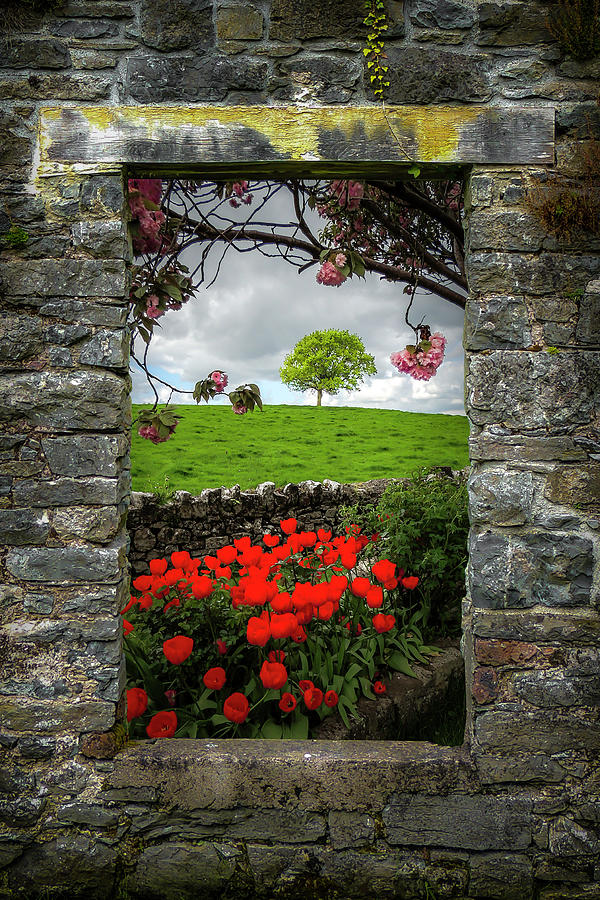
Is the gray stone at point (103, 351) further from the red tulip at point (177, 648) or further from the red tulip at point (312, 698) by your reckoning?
the red tulip at point (312, 698)

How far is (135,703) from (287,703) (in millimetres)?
709

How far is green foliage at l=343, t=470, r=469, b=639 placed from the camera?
151 inches

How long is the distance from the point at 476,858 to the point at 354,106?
311 centimetres

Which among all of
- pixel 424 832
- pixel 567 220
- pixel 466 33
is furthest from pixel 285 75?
pixel 424 832

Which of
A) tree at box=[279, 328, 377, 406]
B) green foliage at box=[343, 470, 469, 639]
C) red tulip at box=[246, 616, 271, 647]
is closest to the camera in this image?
red tulip at box=[246, 616, 271, 647]

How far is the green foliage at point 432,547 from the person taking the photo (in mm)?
3840

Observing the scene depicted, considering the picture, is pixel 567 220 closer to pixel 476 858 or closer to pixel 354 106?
pixel 354 106

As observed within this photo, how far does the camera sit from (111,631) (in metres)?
2.30

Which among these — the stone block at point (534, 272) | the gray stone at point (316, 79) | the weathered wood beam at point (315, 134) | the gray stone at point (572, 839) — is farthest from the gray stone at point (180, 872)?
the gray stone at point (316, 79)

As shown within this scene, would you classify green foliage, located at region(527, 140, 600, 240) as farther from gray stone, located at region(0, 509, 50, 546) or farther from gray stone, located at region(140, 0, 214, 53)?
gray stone, located at region(0, 509, 50, 546)

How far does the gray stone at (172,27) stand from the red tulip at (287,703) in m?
2.87

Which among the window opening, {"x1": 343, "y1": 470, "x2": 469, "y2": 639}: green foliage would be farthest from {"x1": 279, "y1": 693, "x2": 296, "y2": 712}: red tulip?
{"x1": 343, "y1": 470, "x2": 469, "y2": 639}: green foliage

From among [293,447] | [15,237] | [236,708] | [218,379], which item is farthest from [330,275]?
[293,447]

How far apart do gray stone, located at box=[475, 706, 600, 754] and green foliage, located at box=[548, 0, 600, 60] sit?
8.75ft
